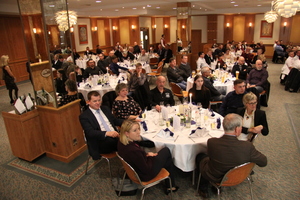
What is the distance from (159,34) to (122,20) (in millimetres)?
3796

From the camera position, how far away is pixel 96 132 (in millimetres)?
3373

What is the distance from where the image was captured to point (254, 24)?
16.6 metres

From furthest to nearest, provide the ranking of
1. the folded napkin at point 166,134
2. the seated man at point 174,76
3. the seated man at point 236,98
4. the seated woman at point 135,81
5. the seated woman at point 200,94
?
the seated man at point 174,76, the seated woman at point 135,81, the seated woman at point 200,94, the seated man at point 236,98, the folded napkin at point 166,134

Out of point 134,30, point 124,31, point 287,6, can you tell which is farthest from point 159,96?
point 124,31

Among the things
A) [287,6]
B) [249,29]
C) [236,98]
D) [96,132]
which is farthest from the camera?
[249,29]

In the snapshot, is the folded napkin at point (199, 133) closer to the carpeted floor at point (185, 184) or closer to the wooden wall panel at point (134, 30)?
the carpeted floor at point (185, 184)

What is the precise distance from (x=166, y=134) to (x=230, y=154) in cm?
94

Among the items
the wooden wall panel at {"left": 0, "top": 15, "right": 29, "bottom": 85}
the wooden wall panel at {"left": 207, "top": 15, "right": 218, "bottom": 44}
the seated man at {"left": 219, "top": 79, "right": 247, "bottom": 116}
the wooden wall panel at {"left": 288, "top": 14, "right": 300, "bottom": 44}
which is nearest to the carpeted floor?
the seated man at {"left": 219, "top": 79, "right": 247, "bottom": 116}

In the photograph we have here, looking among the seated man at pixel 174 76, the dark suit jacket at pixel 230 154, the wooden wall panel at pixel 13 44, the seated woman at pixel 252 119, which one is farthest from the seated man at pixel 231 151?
the wooden wall panel at pixel 13 44

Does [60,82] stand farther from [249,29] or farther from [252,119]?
[249,29]

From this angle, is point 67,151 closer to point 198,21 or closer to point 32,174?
point 32,174

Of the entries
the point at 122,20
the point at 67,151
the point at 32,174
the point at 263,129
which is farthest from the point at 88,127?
the point at 122,20

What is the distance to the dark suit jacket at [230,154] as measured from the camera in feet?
8.29

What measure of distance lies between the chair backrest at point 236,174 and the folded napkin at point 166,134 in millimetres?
866
